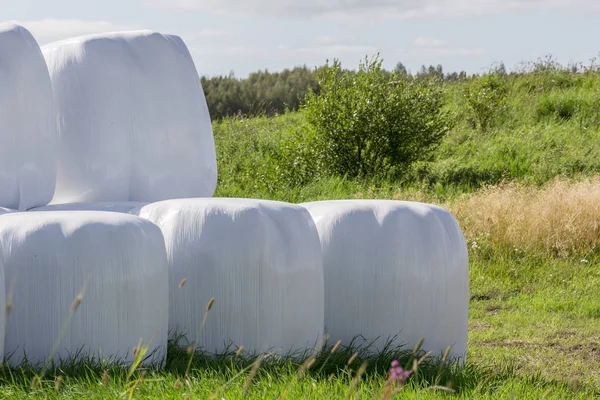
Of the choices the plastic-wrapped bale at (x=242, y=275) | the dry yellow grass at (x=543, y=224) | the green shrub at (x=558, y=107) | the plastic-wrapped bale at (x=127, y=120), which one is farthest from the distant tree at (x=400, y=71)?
the plastic-wrapped bale at (x=242, y=275)

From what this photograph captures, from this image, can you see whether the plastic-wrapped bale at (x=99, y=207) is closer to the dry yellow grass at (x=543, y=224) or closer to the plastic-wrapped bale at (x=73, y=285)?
the plastic-wrapped bale at (x=73, y=285)

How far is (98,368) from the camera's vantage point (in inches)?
117

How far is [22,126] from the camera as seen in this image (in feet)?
13.0

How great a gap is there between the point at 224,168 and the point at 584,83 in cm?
829

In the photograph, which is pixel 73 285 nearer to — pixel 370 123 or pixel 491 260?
pixel 491 260

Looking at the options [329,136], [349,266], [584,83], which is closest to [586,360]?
[349,266]

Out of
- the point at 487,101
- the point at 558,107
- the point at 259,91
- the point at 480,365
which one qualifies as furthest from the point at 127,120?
the point at 259,91

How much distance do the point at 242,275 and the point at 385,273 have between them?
683 millimetres

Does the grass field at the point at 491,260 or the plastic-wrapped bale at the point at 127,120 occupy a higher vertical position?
the plastic-wrapped bale at the point at 127,120

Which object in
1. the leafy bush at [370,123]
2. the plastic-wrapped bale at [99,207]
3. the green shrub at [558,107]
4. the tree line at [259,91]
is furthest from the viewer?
the tree line at [259,91]

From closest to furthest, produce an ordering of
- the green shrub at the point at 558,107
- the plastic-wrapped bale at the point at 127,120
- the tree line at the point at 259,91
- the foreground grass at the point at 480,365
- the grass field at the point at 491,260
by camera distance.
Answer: the foreground grass at the point at 480,365, the grass field at the point at 491,260, the plastic-wrapped bale at the point at 127,120, the green shrub at the point at 558,107, the tree line at the point at 259,91

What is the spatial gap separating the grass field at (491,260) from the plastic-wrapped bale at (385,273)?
12 centimetres

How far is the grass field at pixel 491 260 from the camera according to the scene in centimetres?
290

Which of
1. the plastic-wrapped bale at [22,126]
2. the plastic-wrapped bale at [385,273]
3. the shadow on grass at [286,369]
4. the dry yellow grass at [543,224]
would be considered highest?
the plastic-wrapped bale at [22,126]
